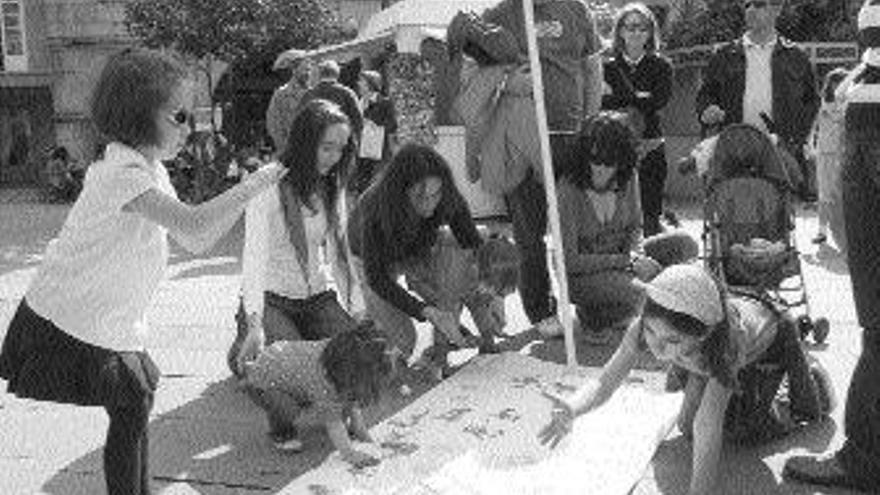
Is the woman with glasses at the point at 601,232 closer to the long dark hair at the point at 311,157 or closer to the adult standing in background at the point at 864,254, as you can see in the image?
the long dark hair at the point at 311,157

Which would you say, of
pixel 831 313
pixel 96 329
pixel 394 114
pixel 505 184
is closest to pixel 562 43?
pixel 505 184

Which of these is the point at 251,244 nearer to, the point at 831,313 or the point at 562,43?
the point at 562,43

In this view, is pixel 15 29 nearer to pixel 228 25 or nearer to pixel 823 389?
pixel 228 25

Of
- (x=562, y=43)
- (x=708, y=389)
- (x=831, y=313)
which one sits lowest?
(x=831, y=313)

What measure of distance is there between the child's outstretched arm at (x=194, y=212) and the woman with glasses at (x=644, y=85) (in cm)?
461

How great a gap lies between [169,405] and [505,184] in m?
1.99

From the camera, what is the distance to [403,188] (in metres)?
4.92

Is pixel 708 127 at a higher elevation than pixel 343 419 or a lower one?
higher

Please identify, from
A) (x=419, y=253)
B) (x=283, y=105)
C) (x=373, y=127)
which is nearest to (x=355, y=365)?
(x=419, y=253)

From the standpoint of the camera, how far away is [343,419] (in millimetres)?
4090

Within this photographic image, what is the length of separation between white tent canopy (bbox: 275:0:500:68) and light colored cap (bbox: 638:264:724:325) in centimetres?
738

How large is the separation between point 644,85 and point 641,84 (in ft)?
0.07

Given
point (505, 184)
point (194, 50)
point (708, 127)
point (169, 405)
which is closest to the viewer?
point (169, 405)

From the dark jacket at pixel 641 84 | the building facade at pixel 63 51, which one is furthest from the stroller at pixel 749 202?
the building facade at pixel 63 51
